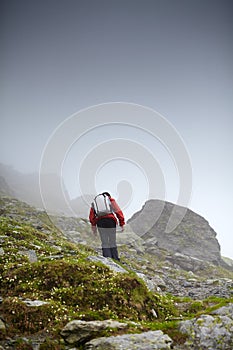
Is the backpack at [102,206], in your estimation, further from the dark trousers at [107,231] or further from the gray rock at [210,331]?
the gray rock at [210,331]

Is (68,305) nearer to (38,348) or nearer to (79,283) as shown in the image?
(79,283)

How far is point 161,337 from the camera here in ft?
29.0

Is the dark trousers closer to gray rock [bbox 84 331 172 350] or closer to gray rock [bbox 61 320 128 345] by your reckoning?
gray rock [bbox 61 320 128 345]

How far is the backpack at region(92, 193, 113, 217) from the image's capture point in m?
18.6

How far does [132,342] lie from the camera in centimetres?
846

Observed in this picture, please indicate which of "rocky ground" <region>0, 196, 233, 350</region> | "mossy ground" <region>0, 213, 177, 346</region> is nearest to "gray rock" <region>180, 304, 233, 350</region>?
"rocky ground" <region>0, 196, 233, 350</region>

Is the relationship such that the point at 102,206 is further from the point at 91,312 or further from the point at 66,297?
the point at 91,312

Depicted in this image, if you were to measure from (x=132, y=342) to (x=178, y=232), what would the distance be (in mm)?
58995

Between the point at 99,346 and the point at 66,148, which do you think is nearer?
the point at 99,346

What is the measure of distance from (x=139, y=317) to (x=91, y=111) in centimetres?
3075

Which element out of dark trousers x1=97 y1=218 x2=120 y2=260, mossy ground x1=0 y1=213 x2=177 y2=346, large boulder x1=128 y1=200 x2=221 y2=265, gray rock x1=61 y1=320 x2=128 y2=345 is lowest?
gray rock x1=61 y1=320 x2=128 y2=345

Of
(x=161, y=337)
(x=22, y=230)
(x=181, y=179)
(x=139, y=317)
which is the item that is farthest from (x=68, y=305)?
(x=181, y=179)

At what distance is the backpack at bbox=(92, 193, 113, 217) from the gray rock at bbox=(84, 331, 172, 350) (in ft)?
33.2

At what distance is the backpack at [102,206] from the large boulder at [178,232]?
115ft
